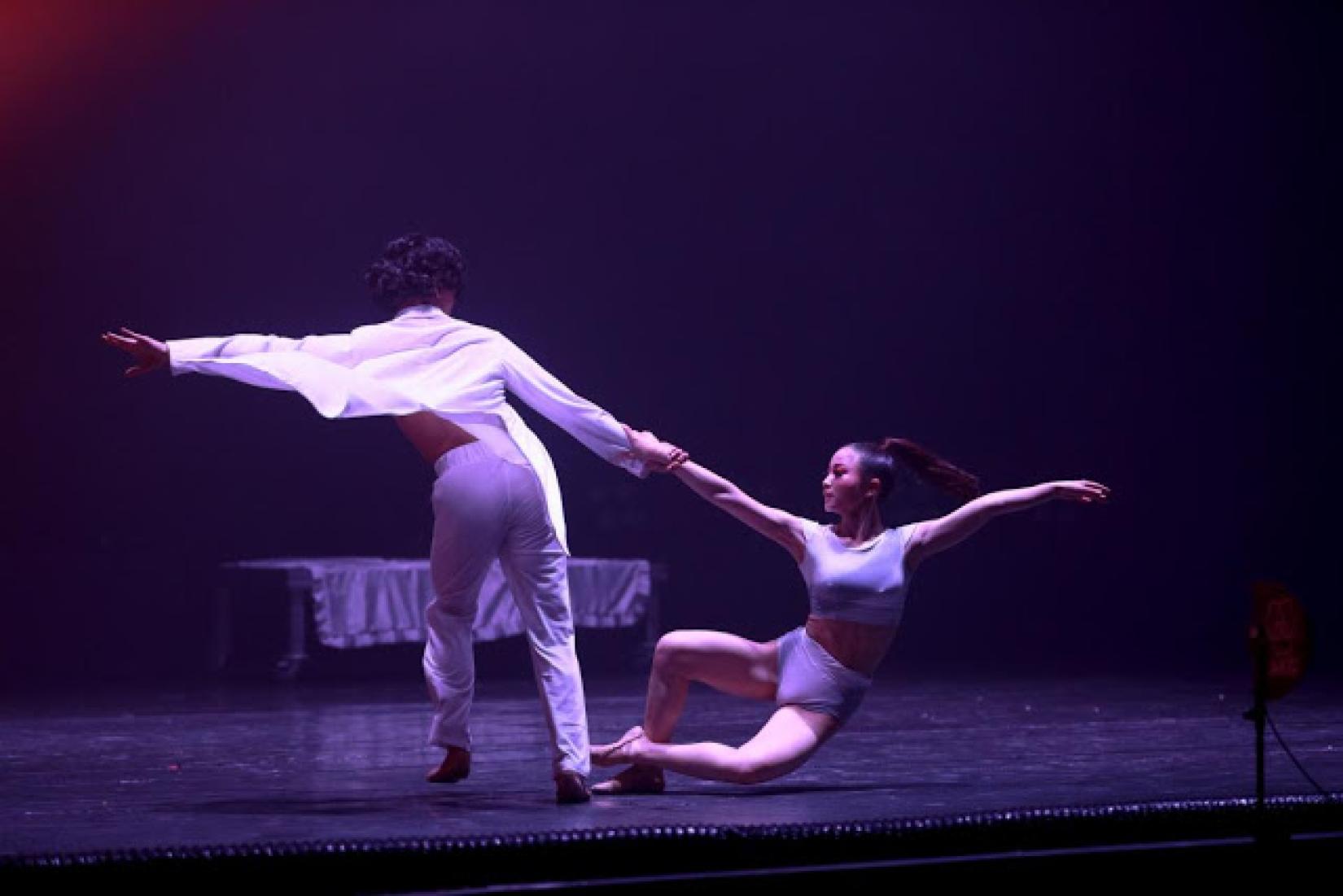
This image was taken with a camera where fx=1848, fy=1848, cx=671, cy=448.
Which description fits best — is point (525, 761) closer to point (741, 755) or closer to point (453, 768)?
point (453, 768)

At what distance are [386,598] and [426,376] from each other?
479cm

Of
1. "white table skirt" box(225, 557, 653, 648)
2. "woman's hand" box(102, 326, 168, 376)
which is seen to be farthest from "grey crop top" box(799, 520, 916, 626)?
"white table skirt" box(225, 557, 653, 648)

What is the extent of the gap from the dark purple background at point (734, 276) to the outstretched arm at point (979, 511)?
208 inches

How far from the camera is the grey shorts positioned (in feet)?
15.5

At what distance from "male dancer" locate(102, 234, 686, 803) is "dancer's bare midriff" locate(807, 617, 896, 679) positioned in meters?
0.62

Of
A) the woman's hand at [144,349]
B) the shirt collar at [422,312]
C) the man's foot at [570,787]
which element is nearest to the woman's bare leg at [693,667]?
the man's foot at [570,787]

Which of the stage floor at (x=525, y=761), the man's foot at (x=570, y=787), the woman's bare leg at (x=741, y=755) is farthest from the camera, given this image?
the woman's bare leg at (x=741, y=755)

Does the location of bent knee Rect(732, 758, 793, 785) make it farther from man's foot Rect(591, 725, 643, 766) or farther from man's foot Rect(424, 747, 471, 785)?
man's foot Rect(424, 747, 471, 785)

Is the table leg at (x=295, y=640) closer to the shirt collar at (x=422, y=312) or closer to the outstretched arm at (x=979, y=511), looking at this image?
the shirt collar at (x=422, y=312)

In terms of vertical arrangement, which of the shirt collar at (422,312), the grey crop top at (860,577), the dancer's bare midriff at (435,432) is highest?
the shirt collar at (422,312)

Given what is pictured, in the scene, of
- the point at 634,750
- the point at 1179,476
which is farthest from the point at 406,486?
the point at 634,750

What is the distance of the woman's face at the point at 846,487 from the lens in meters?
4.80

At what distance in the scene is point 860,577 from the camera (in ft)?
15.6

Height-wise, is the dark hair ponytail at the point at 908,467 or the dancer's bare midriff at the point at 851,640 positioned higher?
the dark hair ponytail at the point at 908,467
